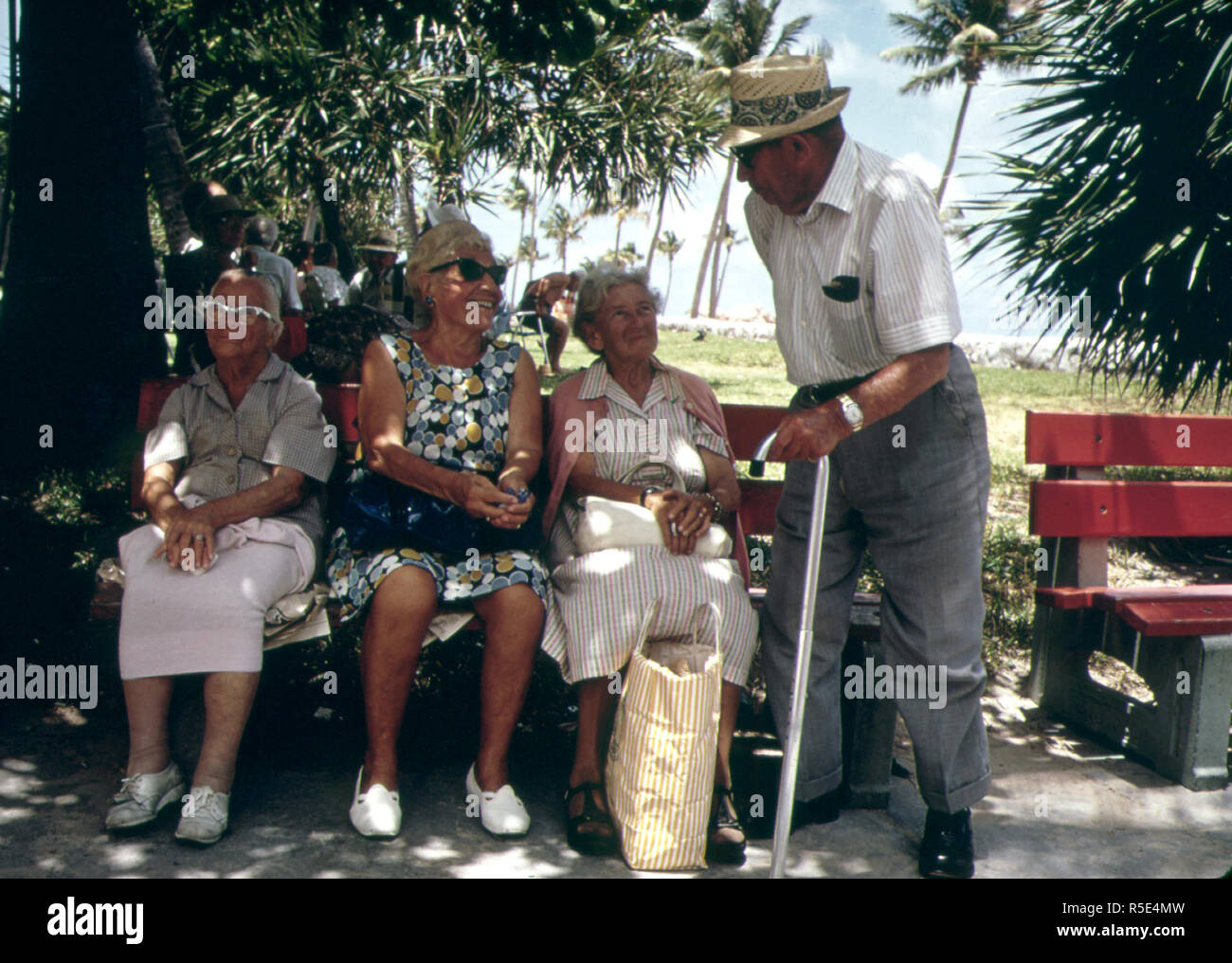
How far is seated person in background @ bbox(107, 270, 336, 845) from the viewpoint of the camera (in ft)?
10.3

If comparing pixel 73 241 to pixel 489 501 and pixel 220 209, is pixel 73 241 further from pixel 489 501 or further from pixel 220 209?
pixel 489 501

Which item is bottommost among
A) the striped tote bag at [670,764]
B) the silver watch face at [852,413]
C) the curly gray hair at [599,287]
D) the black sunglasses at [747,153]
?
the striped tote bag at [670,764]

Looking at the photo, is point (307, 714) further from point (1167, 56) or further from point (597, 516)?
point (1167, 56)

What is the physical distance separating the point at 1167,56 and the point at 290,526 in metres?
5.08

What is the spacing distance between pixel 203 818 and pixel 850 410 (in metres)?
1.95

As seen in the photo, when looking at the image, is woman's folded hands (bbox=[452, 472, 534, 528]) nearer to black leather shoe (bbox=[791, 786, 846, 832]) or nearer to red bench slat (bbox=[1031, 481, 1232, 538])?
black leather shoe (bbox=[791, 786, 846, 832])

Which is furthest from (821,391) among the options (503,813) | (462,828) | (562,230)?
(562,230)

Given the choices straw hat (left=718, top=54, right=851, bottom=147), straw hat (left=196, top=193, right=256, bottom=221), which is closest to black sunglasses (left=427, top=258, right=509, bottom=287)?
straw hat (left=718, top=54, right=851, bottom=147)

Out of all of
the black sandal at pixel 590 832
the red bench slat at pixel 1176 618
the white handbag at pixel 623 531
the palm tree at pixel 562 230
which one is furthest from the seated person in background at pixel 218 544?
the palm tree at pixel 562 230

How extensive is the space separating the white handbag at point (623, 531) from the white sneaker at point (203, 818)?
1.20 m

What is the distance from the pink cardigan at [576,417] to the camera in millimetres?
3662

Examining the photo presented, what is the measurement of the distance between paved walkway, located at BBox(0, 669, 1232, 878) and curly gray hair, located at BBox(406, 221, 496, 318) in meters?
1.51

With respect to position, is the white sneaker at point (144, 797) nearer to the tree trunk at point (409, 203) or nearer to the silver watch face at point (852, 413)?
the silver watch face at point (852, 413)

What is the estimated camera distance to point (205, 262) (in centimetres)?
616
